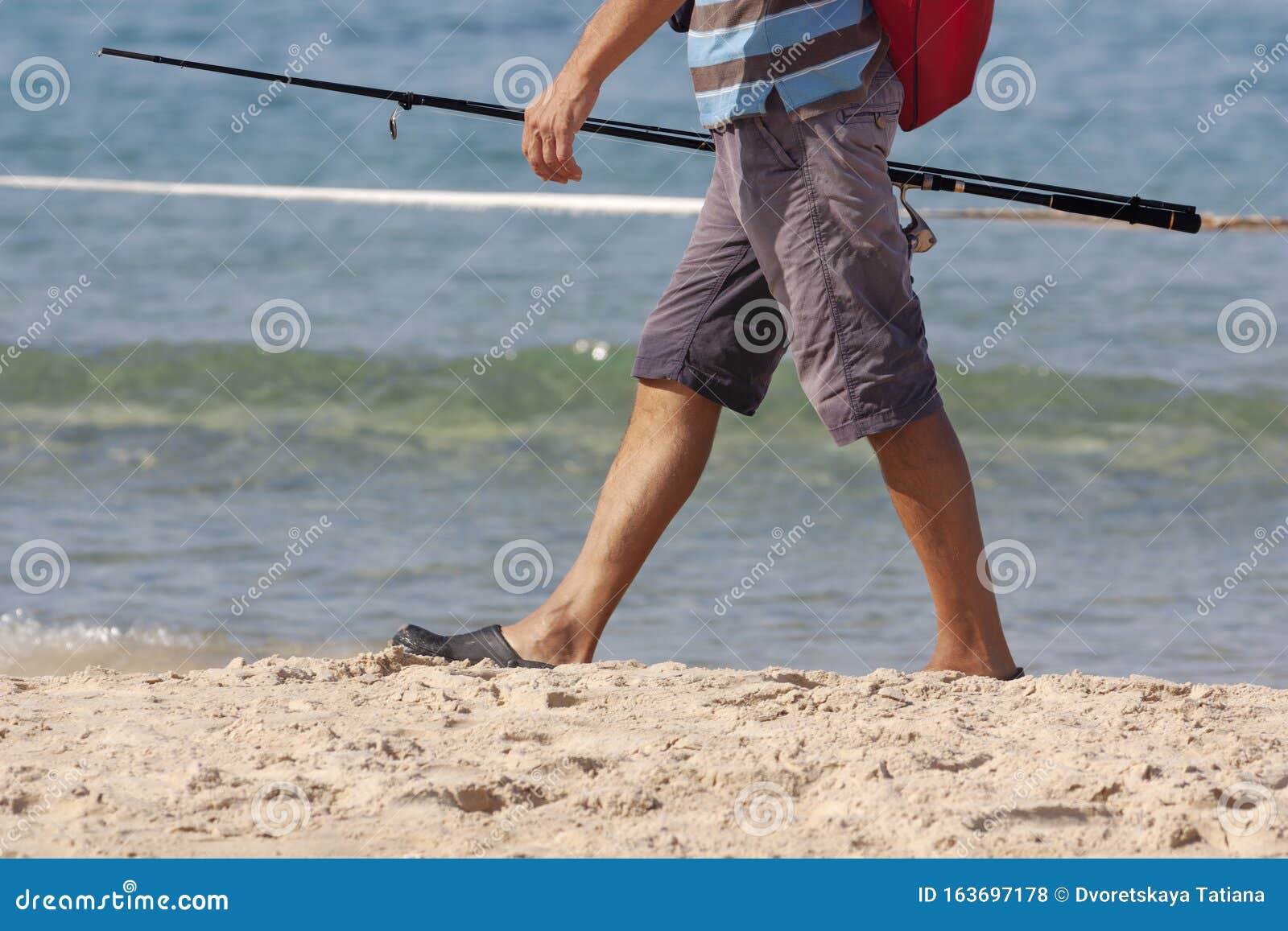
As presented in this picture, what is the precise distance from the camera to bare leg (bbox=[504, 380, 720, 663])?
279 cm

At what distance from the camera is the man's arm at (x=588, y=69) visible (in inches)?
92.3

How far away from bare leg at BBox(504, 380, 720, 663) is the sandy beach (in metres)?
0.13

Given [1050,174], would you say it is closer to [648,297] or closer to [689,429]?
[648,297]

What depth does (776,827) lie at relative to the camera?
197 centimetres

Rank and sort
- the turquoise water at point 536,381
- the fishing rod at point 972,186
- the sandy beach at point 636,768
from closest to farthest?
the sandy beach at point 636,768
the fishing rod at point 972,186
the turquoise water at point 536,381

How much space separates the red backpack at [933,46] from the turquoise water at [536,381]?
157 cm

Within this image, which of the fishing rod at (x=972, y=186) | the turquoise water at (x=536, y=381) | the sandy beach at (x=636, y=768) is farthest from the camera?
the turquoise water at (x=536, y=381)

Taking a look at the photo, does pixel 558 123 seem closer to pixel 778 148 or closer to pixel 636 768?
pixel 778 148

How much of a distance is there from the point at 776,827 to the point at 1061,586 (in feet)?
8.07

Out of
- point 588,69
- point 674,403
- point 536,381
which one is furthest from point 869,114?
point 536,381

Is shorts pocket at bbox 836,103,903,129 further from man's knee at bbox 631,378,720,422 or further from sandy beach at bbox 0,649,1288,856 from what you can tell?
sandy beach at bbox 0,649,1288,856

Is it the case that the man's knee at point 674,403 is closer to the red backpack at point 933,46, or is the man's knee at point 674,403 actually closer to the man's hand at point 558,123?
the man's hand at point 558,123

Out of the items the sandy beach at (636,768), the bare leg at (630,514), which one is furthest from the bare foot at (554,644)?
the sandy beach at (636,768)

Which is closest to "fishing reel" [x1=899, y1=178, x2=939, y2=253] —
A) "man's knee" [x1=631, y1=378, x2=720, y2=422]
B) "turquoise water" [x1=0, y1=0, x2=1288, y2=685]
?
"man's knee" [x1=631, y1=378, x2=720, y2=422]
